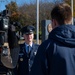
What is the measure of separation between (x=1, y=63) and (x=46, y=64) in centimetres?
237

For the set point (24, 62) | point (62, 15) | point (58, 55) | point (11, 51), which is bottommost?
point (24, 62)

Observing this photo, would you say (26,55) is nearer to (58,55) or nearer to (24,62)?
(24,62)

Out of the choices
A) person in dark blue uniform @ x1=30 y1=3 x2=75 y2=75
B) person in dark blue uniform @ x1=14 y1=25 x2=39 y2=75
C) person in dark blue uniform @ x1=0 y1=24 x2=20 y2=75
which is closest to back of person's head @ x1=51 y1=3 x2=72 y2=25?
person in dark blue uniform @ x1=30 y1=3 x2=75 y2=75

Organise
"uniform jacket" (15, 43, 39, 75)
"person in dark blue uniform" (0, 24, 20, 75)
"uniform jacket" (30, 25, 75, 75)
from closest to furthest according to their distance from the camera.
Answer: "uniform jacket" (30, 25, 75, 75), "uniform jacket" (15, 43, 39, 75), "person in dark blue uniform" (0, 24, 20, 75)

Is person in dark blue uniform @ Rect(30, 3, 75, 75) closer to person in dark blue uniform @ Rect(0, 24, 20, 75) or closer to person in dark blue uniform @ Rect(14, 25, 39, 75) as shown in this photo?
person in dark blue uniform @ Rect(14, 25, 39, 75)

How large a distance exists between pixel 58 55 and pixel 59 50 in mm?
44

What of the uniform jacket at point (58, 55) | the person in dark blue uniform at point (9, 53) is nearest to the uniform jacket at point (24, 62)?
the person in dark blue uniform at point (9, 53)

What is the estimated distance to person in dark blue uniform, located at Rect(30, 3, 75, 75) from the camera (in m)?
2.26

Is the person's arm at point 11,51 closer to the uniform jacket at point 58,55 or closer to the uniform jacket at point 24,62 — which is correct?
the uniform jacket at point 24,62

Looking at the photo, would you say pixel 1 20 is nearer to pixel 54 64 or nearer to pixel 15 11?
pixel 54 64

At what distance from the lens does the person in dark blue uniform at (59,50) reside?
7.43 feet

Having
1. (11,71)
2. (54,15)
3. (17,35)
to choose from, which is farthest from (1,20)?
(54,15)

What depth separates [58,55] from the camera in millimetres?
2262

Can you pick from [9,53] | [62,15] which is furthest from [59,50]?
[9,53]
